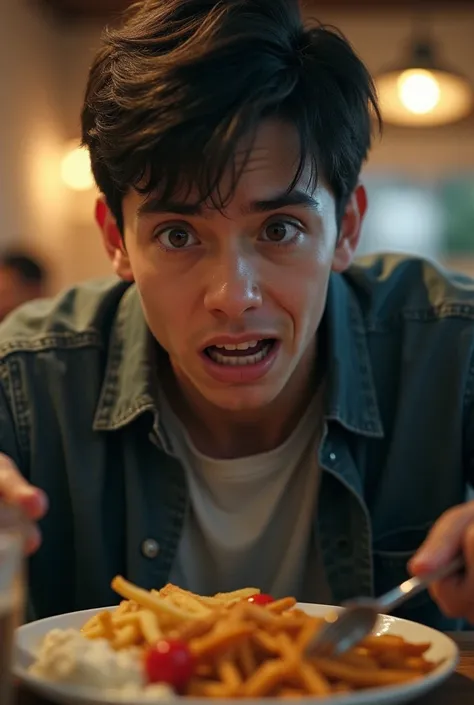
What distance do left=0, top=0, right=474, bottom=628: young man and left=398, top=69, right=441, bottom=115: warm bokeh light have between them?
2.17 m

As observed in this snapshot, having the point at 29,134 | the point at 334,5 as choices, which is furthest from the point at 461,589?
the point at 334,5

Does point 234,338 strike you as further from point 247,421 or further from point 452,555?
point 452,555

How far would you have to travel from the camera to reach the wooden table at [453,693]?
914 mm

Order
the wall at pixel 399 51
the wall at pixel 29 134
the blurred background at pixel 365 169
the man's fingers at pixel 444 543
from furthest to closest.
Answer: the wall at pixel 399 51, the blurred background at pixel 365 169, the wall at pixel 29 134, the man's fingers at pixel 444 543

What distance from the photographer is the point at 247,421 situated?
64.2 inches

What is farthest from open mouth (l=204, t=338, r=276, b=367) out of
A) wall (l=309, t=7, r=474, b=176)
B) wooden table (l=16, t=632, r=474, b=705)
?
wall (l=309, t=7, r=474, b=176)

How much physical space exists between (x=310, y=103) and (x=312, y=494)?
60 cm

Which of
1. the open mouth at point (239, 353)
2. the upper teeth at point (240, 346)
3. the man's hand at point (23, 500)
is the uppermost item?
the upper teeth at point (240, 346)

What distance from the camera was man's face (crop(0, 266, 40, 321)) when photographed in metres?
4.61

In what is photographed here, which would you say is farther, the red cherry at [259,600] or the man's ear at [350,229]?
the man's ear at [350,229]

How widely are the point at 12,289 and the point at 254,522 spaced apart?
3.30 metres

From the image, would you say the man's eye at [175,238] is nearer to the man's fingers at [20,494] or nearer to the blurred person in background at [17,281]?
the man's fingers at [20,494]

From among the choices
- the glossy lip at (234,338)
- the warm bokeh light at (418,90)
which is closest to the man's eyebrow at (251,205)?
the glossy lip at (234,338)

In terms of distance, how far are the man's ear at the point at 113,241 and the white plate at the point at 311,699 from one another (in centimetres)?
65
